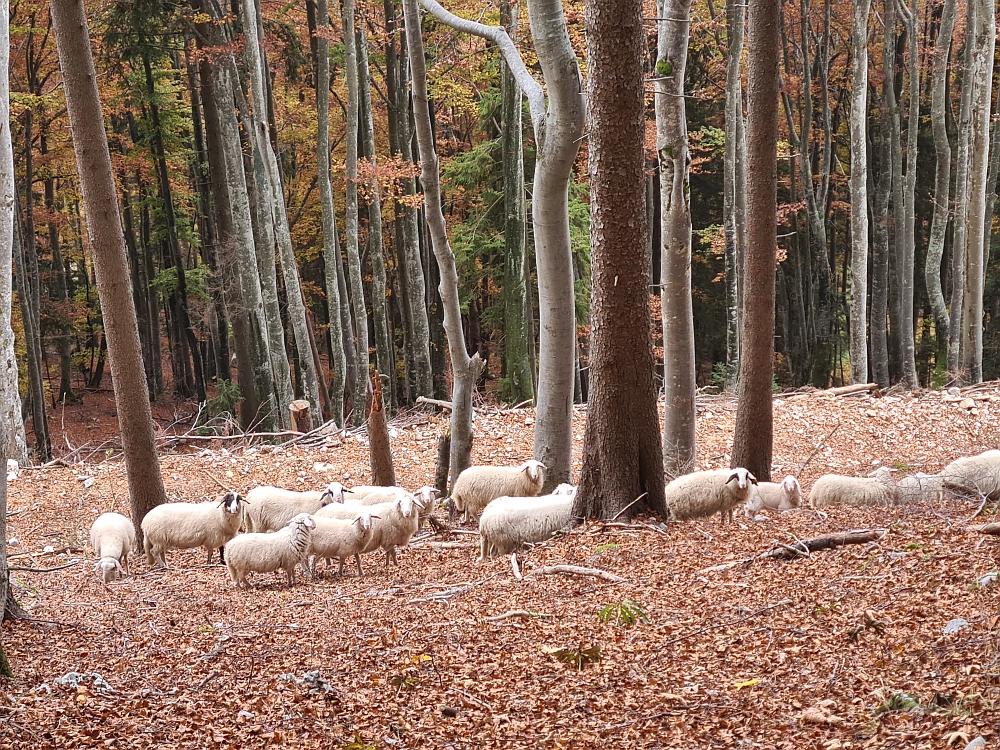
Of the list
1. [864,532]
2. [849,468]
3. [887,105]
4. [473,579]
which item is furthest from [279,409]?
[887,105]

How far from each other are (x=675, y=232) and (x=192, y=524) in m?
6.69

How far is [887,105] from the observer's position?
24.5m

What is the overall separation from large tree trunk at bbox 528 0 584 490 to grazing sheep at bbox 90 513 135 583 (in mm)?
4877

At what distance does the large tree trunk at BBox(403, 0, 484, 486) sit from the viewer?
10.9 m

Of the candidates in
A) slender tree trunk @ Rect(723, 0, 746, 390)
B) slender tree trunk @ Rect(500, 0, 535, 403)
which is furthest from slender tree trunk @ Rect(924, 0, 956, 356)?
slender tree trunk @ Rect(500, 0, 535, 403)

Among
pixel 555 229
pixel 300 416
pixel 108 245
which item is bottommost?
pixel 300 416

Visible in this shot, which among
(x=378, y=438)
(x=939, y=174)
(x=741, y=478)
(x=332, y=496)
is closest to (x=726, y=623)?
(x=741, y=478)

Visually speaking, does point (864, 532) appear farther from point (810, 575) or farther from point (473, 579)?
point (473, 579)

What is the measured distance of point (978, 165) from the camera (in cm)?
2000

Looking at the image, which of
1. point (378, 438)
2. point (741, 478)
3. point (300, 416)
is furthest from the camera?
point (300, 416)

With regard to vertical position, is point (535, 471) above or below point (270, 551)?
above

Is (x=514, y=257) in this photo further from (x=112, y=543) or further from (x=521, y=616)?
(x=521, y=616)

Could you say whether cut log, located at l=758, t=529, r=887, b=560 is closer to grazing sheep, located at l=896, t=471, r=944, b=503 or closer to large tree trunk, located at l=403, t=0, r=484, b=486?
grazing sheep, located at l=896, t=471, r=944, b=503

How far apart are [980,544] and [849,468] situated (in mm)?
8789
